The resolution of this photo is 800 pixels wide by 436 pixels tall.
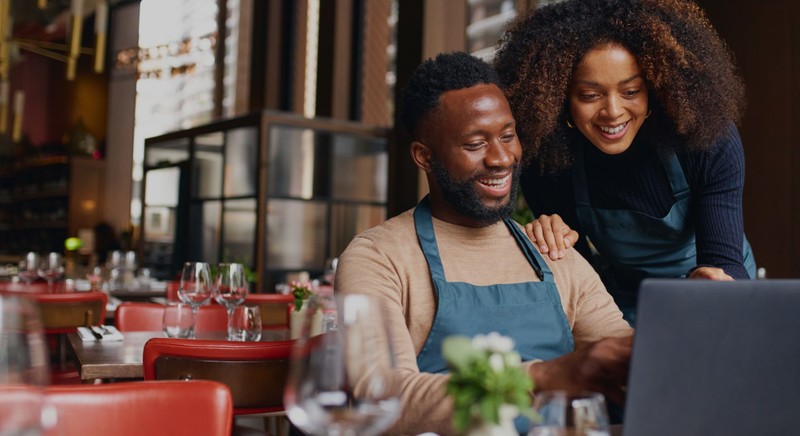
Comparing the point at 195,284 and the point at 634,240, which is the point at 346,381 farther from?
the point at 195,284

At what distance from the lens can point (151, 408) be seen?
1255mm

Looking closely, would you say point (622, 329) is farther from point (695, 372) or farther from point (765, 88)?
point (765, 88)

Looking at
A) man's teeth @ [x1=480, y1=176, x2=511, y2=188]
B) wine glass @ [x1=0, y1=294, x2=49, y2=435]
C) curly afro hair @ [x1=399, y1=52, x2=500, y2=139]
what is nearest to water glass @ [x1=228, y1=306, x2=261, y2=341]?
curly afro hair @ [x1=399, y1=52, x2=500, y2=139]

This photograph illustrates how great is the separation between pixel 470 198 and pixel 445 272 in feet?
0.50

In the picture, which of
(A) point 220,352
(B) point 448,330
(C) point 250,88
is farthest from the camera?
(C) point 250,88

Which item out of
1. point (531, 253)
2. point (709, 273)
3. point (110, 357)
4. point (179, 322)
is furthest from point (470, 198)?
point (179, 322)

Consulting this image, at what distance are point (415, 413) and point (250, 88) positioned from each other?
28.6 ft

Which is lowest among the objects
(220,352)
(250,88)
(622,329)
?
(220,352)

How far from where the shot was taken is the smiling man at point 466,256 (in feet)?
4.88

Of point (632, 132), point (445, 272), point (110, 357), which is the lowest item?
point (110, 357)

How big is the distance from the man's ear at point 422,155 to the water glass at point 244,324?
114cm

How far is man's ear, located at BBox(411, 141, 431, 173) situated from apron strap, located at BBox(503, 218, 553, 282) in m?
0.20

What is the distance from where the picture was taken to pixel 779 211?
14.8 feet

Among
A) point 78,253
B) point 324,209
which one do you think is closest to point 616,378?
point 324,209
